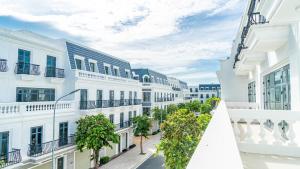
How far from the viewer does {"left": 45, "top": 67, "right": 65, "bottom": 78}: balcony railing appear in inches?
704

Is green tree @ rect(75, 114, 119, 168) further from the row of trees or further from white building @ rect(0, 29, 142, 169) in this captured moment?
the row of trees

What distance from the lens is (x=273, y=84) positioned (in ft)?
31.4

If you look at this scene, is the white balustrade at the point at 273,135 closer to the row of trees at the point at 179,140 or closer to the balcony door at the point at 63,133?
the row of trees at the point at 179,140

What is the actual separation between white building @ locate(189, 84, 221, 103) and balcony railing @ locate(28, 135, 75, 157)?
227ft

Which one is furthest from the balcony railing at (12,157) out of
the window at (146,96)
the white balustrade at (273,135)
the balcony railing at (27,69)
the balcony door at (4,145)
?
the window at (146,96)

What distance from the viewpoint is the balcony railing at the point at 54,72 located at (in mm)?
17875

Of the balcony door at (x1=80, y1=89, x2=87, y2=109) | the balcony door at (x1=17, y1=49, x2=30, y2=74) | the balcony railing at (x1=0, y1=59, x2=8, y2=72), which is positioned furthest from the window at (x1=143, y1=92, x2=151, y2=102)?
the balcony railing at (x1=0, y1=59, x2=8, y2=72)

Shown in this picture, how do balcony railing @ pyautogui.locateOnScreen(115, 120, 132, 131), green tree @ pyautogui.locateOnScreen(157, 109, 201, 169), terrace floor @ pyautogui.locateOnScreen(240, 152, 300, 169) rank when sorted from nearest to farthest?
terrace floor @ pyautogui.locateOnScreen(240, 152, 300, 169), green tree @ pyautogui.locateOnScreen(157, 109, 201, 169), balcony railing @ pyautogui.locateOnScreen(115, 120, 132, 131)

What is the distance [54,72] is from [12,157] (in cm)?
726

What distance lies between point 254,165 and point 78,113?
1704 cm

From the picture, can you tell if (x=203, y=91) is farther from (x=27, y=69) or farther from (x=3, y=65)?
(x=3, y=65)

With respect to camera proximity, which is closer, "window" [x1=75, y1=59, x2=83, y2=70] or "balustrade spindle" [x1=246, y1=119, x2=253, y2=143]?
"balustrade spindle" [x1=246, y1=119, x2=253, y2=143]

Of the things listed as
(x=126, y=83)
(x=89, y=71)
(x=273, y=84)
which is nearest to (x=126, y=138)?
(x=126, y=83)

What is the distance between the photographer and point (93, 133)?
1756 cm
